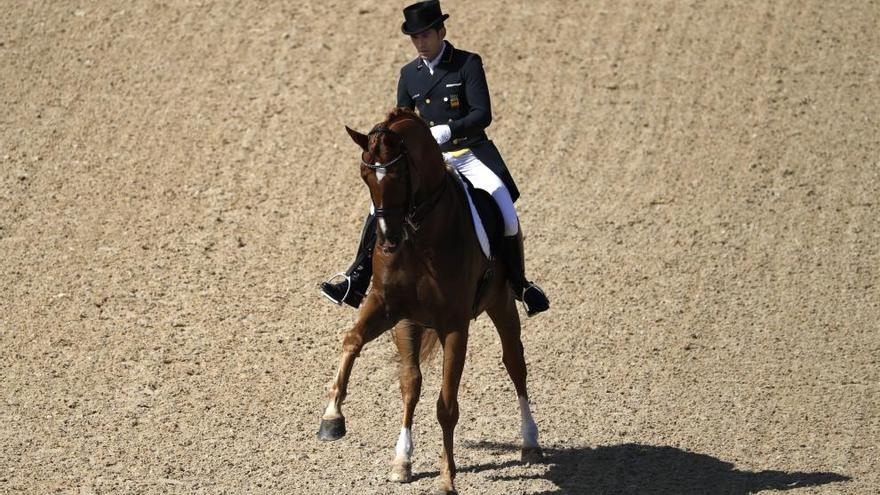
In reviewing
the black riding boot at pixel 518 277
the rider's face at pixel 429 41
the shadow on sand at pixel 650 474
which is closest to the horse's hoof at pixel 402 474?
the shadow on sand at pixel 650 474

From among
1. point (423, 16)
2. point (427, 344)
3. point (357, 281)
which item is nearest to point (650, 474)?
point (427, 344)

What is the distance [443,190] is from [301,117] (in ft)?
26.0

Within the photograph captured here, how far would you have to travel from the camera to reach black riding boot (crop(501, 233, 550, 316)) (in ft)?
30.6

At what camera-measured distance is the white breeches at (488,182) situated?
9.20 meters

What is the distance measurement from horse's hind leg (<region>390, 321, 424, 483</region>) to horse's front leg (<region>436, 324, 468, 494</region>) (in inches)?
16.6

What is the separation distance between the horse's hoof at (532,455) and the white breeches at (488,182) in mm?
1795

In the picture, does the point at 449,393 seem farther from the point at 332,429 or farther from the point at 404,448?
the point at 332,429

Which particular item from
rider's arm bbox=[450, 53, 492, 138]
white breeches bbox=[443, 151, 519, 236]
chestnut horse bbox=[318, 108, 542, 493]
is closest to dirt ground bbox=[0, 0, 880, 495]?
chestnut horse bbox=[318, 108, 542, 493]

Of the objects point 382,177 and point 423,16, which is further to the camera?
point 423,16

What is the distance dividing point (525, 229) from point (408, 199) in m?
6.38

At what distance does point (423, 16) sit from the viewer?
28.8ft

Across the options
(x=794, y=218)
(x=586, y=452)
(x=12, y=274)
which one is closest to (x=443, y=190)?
(x=586, y=452)

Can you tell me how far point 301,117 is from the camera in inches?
628

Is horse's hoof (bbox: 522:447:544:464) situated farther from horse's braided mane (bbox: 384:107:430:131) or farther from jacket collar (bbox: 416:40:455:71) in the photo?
jacket collar (bbox: 416:40:455:71)
